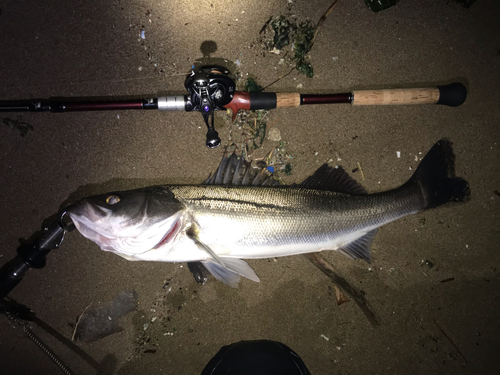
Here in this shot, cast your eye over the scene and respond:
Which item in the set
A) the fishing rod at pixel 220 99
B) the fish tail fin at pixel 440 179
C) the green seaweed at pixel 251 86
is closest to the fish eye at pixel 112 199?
the fishing rod at pixel 220 99

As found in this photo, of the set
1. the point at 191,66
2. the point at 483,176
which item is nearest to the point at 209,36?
the point at 191,66

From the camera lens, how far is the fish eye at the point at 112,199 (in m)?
2.09

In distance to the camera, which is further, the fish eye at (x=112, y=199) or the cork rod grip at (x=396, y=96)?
the cork rod grip at (x=396, y=96)

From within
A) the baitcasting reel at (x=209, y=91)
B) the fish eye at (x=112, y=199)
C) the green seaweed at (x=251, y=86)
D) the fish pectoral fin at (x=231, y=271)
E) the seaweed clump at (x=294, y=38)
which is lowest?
the fish pectoral fin at (x=231, y=271)

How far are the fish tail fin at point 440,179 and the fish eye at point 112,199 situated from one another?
2.58 m

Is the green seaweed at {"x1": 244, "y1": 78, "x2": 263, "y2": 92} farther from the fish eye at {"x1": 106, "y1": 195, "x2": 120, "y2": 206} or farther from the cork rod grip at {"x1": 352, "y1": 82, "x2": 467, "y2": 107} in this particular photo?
the fish eye at {"x1": 106, "y1": 195, "x2": 120, "y2": 206}

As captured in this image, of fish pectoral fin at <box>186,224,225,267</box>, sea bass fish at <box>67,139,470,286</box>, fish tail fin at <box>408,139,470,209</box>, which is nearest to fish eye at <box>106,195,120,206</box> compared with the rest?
sea bass fish at <box>67,139,470,286</box>

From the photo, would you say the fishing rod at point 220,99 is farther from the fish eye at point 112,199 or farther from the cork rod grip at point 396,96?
the fish eye at point 112,199

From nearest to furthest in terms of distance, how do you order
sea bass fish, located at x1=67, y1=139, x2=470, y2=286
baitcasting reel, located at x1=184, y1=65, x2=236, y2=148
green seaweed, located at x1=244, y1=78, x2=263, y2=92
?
1. sea bass fish, located at x1=67, y1=139, x2=470, y2=286
2. baitcasting reel, located at x1=184, y1=65, x2=236, y2=148
3. green seaweed, located at x1=244, y1=78, x2=263, y2=92

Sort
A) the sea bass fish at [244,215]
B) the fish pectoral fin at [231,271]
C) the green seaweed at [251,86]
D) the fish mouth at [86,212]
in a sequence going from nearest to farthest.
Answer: the fish mouth at [86,212] → the sea bass fish at [244,215] → the fish pectoral fin at [231,271] → the green seaweed at [251,86]

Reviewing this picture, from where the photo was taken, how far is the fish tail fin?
2537 mm

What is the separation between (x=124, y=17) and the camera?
104 inches

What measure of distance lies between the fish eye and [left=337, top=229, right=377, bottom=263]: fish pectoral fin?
77.7 inches

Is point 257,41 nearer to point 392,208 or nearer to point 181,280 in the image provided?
point 392,208
